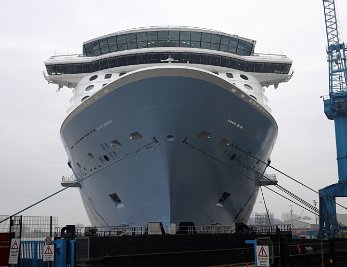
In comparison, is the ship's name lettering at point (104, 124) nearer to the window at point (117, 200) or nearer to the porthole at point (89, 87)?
the window at point (117, 200)

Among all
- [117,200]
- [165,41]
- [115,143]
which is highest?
[165,41]

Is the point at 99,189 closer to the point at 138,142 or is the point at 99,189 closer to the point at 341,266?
the point at 138,142

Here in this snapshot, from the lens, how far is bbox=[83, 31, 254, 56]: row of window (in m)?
27.5

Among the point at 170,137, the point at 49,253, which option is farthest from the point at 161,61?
the point at 49,253

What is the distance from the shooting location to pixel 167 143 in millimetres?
18375

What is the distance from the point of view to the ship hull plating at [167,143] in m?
18.3

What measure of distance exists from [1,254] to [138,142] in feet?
26.2

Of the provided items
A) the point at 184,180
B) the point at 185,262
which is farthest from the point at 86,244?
the point at 184,180

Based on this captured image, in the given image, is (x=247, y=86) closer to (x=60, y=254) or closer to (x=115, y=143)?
(x=115, y=143)

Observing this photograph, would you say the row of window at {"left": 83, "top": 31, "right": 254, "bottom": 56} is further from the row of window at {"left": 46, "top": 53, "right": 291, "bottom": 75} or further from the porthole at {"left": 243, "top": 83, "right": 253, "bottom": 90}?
the porthole at {"left": 243, "top": 83, "right": 253, "bottom": 90}

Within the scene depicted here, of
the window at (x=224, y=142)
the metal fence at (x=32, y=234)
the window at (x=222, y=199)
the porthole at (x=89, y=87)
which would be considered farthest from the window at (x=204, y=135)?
the porthole at (x=89, y=87)

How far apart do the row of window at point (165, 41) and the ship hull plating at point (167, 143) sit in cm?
848

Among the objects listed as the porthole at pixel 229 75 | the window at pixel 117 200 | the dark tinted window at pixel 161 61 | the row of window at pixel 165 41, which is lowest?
the window at pixel 117 200

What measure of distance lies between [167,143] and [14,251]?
316 inches
